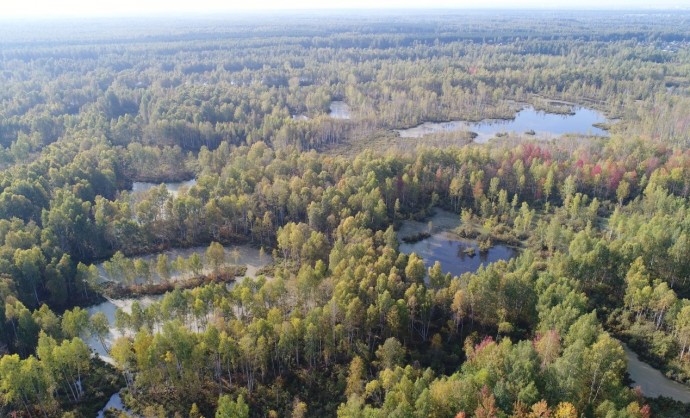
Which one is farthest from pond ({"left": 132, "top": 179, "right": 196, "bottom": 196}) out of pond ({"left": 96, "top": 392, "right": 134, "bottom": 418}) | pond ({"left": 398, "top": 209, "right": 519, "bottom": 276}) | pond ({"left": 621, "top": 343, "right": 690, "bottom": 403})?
pond ({"left": 621, "top": 343, "right": 690, "bottom": 403})

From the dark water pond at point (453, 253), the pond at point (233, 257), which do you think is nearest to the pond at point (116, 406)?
the pond at point (233, 257)

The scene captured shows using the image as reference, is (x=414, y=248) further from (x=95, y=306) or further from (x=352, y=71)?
(x=352, y=71)

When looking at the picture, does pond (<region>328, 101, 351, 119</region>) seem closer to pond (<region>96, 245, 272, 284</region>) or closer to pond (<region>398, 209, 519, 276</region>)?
pond (<region>398, 209, 519, 276</region>)

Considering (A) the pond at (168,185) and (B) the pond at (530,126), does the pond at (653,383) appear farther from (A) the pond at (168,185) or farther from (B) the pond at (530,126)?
(B) the pond at (530,126)

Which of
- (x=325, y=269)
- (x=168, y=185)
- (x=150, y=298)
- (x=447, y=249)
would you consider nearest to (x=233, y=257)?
(x=150, y=298)

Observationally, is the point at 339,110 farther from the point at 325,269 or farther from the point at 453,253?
the point at 325,269

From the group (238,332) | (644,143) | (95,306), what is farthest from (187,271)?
(644,143)
